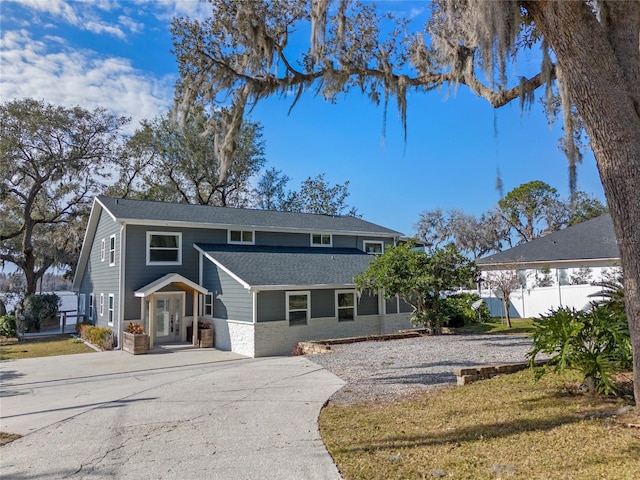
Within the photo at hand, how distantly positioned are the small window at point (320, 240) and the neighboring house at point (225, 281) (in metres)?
0.50

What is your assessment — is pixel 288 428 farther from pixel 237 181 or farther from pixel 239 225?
pixel 237 181

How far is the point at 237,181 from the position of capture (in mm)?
32875

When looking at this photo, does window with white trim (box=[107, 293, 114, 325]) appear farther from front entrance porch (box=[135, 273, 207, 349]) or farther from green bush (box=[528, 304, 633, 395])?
green bush (box=[528, 304, 633, 395])

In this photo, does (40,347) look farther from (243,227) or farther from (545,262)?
(545,262)

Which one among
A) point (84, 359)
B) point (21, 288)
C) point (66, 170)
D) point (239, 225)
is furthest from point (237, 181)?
point (84, 359)

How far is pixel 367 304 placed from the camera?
58.2 feet

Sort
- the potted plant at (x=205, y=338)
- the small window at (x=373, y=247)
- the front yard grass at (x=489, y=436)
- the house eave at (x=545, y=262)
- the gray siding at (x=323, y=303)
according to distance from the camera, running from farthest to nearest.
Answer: the small window at (x=373, y=247) → the house eave at (x=545, y=262) → the potted plant at (x=205, y=338) → the gray siding at (x=323, y=303) → the front yard grass at (x=489, y=436)

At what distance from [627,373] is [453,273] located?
8237 mm

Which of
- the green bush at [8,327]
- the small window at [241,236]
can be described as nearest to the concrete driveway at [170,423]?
the small window at [241,236]

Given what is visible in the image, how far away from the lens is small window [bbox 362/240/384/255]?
22.7 meters

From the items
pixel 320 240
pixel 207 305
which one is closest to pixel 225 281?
pixel 207 305

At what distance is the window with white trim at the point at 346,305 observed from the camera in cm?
1684

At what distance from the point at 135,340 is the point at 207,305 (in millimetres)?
3117

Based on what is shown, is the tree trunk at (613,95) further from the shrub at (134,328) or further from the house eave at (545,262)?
the house eave at (545,262)
